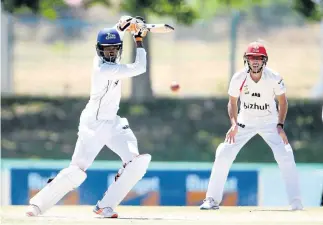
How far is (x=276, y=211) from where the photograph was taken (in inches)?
383

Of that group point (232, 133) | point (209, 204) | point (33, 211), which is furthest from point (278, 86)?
point (33, 211)

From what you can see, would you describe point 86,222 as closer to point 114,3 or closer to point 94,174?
point 94,174

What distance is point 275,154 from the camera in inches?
392

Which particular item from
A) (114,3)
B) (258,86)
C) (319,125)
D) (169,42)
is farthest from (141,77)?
(258,86)

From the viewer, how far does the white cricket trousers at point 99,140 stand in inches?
365

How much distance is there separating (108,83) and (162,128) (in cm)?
1062

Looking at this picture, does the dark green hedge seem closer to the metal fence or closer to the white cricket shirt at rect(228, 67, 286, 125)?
the metal fence

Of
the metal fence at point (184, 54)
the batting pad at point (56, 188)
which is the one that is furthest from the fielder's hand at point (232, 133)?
the metal fence at point (184, 54)

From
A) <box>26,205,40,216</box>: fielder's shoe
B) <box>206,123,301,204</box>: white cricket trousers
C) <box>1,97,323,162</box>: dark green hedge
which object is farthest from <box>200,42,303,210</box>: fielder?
<box>1,97,323,162</box>: dark green hedge

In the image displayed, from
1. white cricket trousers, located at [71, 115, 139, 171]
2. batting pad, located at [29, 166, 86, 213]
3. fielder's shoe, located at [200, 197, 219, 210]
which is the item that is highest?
white cricket trousers, located at [71, 115, 139, 171]

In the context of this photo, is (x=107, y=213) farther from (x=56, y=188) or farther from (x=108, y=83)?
(x=108, y=83)

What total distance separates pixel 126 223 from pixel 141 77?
11.8 meters

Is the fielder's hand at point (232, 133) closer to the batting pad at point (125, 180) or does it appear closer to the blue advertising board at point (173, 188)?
the batting pad at point (125, 180)

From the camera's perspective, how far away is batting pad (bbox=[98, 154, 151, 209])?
368 inches
